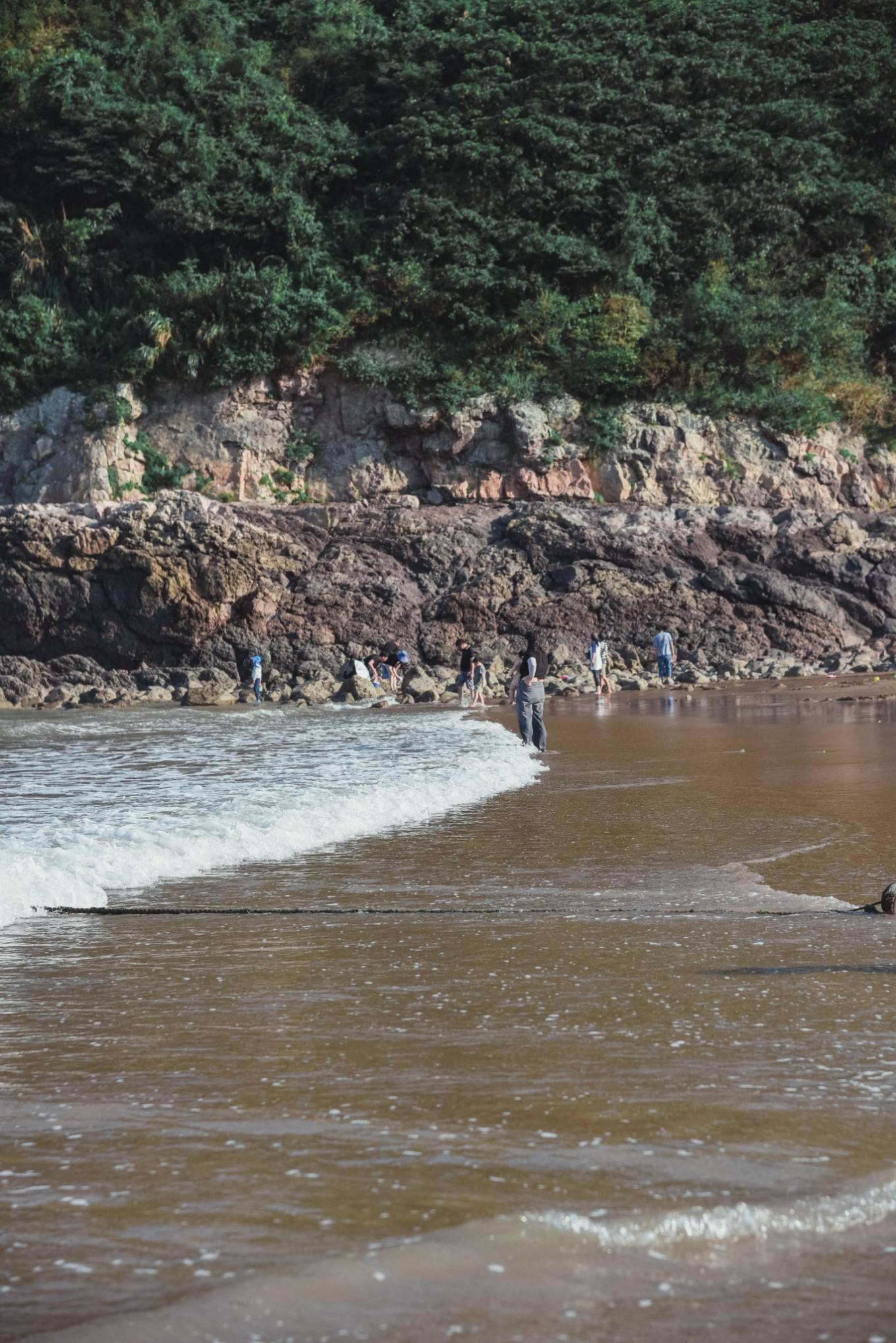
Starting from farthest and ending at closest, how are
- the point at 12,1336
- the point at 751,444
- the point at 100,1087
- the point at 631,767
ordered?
the point at 751,444, the point at 631,767, the point at 100,1087, the point at 12,1336

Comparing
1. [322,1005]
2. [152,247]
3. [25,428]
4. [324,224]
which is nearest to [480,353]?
[324,224]

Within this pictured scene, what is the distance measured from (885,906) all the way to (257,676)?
24.6 metres

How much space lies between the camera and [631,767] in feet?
41.2

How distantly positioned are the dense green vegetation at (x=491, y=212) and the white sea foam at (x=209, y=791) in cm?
1763

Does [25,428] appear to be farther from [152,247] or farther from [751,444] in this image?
[751,444]

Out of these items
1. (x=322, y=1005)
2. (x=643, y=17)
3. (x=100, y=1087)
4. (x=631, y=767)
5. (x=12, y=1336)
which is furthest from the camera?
(x=643, y=17)

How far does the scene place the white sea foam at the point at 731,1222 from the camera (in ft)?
7.64

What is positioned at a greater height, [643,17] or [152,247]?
[643,17]

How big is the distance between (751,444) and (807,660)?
24.2ft

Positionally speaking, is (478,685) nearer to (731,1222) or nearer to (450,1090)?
(450,1090)

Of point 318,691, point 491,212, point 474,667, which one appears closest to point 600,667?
point 474,667

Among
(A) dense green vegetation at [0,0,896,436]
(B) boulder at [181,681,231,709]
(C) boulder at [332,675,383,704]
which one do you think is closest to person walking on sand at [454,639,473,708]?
(C) boulder at [332,675,383,704]

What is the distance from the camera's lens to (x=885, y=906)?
514 cm

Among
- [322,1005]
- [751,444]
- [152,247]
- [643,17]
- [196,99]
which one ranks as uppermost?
[643,17]
